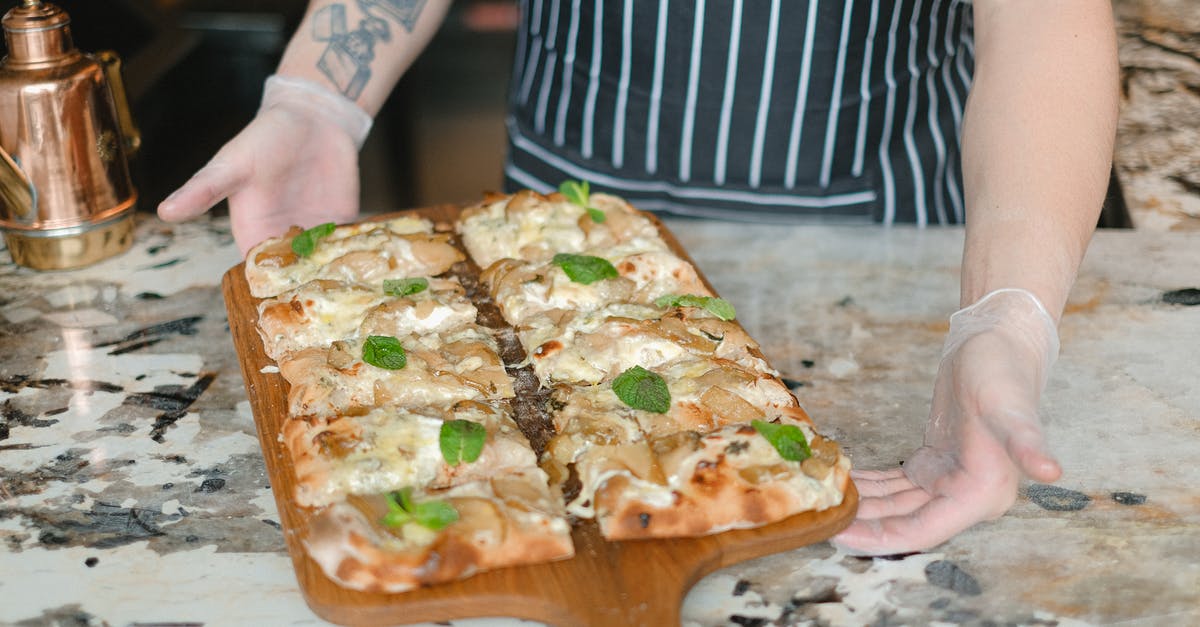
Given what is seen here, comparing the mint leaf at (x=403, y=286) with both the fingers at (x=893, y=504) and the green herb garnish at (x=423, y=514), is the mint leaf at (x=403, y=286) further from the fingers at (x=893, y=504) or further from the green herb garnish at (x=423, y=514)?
the fingers at (x=893, y=504)

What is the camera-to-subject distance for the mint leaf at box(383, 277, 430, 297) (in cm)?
212

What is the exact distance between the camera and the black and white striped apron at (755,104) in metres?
2.63

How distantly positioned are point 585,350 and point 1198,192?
189 cm

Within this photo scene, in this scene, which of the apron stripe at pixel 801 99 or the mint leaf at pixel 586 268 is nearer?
the mint leaf at pixel 586 268

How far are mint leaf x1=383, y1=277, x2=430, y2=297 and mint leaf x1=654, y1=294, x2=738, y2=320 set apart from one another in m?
0.44

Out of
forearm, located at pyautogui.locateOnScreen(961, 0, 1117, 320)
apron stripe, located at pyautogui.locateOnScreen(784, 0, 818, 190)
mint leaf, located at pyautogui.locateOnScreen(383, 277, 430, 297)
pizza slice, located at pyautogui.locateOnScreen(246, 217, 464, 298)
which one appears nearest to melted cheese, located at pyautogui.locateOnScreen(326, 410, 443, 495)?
mint leaf, located at pyautogui.locateOnScreen(383, 277, 430, 297)

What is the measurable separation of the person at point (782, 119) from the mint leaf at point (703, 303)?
1.22 feet

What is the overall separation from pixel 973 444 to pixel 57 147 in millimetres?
1880

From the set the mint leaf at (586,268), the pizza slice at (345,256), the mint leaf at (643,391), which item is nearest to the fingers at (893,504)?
the mint leaf at (643,391)

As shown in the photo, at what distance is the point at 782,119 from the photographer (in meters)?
2.73

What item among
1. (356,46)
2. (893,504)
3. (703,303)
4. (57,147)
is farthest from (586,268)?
(57,147)

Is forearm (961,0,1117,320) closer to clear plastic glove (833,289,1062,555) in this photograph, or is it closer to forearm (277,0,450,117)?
clear plastic glove (833,289,1062,555)

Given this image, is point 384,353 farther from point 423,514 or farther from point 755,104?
point 755,104

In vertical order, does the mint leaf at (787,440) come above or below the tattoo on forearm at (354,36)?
below
